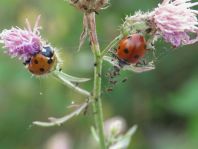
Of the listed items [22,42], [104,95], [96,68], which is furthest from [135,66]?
[104,95]

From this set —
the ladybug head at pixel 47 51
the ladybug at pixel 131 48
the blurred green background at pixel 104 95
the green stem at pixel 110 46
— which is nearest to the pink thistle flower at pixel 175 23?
the ladybug at pixel 131 48

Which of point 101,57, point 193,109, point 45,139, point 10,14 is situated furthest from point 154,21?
point 10,14

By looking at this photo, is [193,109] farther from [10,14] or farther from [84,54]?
[10,14]

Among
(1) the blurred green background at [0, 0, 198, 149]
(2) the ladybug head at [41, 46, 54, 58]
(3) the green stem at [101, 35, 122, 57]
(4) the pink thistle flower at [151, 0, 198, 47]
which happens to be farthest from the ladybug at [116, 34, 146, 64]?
(1) the blurred green background at [0, 0, 198, 149]

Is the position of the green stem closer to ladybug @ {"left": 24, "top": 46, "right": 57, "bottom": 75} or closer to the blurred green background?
ladybug @ {"left": 24, "top": 46, "right": 57, "bottom": 75}

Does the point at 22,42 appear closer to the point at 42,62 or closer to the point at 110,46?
the point at 42,62

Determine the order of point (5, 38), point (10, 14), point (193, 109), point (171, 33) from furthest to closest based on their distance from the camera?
point (10, 14), point (193, 109), point (5, 38), point (171, 33)
